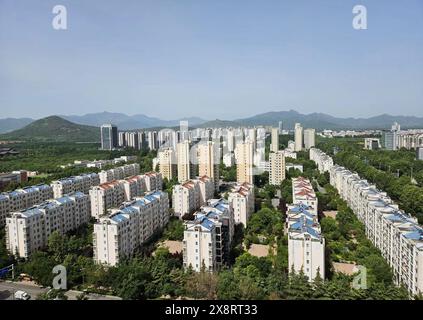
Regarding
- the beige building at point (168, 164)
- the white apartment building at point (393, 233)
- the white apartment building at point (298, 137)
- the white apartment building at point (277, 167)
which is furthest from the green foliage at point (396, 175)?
the beige building at point (168, 164)

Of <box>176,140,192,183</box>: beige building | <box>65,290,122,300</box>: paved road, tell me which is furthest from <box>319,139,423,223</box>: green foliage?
<box>65,290,122,300</box>: paved road

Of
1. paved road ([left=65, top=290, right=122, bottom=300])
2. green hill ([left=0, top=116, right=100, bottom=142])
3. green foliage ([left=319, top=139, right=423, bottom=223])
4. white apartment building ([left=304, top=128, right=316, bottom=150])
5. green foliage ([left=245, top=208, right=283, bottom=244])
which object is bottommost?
green foliage ([left=245, top=208, right=283, bottom=244])

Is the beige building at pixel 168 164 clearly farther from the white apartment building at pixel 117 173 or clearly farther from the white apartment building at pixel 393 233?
the white apartment building at pixel 393 233

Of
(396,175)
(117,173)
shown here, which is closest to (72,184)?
(117,173)

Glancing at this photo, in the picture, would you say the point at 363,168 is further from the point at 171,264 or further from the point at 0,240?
the point at 0,240

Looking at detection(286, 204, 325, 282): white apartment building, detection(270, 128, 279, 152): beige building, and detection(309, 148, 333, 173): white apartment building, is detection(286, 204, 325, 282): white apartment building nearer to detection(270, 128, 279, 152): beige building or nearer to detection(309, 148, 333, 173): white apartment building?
detection(309, 148, 333, 173): white apartment building

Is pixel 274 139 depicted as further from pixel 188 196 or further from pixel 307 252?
pixel 307 252
